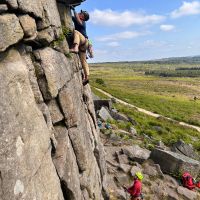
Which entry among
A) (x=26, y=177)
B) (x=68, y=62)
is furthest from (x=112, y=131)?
(x=26, y=177)

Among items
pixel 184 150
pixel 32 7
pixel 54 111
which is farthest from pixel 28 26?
pixel 184 150

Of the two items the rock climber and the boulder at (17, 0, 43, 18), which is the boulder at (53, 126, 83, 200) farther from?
the rock climber

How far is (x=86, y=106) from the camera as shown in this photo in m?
18.1

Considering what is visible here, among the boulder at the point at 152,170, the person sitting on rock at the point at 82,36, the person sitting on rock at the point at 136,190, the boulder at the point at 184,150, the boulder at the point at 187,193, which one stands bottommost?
the boulder at the point at 184,150

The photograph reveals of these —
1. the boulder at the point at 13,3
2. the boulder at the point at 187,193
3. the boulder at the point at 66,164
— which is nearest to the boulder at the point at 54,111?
the boulder at the point at 66,164

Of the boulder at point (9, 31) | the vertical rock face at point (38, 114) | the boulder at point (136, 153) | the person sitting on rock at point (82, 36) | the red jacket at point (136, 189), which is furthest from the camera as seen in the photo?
the boulder at point (136, 153)

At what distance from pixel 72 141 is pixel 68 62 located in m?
3.51

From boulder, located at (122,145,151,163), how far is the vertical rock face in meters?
12.5

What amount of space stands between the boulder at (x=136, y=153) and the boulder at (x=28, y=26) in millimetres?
19066

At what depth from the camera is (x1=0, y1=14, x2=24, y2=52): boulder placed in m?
8.47

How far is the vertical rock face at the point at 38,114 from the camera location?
829cm

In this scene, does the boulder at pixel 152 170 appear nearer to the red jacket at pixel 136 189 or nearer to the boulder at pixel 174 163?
the boulder at pixel 174 163

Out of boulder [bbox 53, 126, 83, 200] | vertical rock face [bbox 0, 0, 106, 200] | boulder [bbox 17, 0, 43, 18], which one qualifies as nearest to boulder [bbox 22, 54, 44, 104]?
vertical rock face [bbox 0, 0, 106, 200]

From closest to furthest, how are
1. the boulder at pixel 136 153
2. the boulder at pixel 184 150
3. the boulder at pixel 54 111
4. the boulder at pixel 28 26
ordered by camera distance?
the boulder at pixel 28 26 → the boulder at pixel 54 111 → the boulder at pixel 136 153 → the boulder at pixel 184 150
